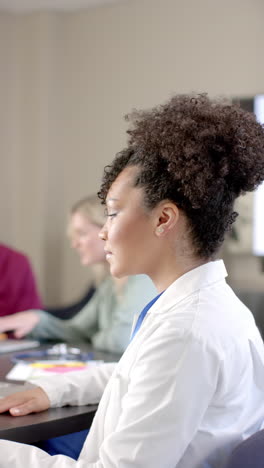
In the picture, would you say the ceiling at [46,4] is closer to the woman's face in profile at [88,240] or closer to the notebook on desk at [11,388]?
the woman's face in profile at [88,240]

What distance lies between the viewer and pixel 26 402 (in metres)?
1.60

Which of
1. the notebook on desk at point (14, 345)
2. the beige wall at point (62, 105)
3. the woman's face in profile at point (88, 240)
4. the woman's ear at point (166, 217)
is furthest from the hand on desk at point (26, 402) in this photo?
the beige wall at point (62, 105)

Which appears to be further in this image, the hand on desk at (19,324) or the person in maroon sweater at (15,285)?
the person in maroon sweater at (15,285)

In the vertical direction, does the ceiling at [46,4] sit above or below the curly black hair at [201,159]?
above

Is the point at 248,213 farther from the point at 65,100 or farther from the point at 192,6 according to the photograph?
the point at 65,100

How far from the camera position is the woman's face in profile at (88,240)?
9.96 ft

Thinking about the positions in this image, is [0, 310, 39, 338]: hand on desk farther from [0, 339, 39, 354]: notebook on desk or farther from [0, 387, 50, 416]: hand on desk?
[0, 387, 50, 416]: hand on desk

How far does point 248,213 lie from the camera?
4262mm

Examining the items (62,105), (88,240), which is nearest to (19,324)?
(88,240)

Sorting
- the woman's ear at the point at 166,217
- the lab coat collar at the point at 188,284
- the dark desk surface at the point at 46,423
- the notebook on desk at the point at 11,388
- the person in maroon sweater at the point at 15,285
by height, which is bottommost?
the dark desk surface at the point at 46,423

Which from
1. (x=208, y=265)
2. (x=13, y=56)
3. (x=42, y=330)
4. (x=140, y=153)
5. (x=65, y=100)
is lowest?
(x=42, y=330)

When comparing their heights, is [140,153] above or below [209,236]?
above

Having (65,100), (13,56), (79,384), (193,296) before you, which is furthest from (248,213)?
(193,296)

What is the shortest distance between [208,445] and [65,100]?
14.0 ft
